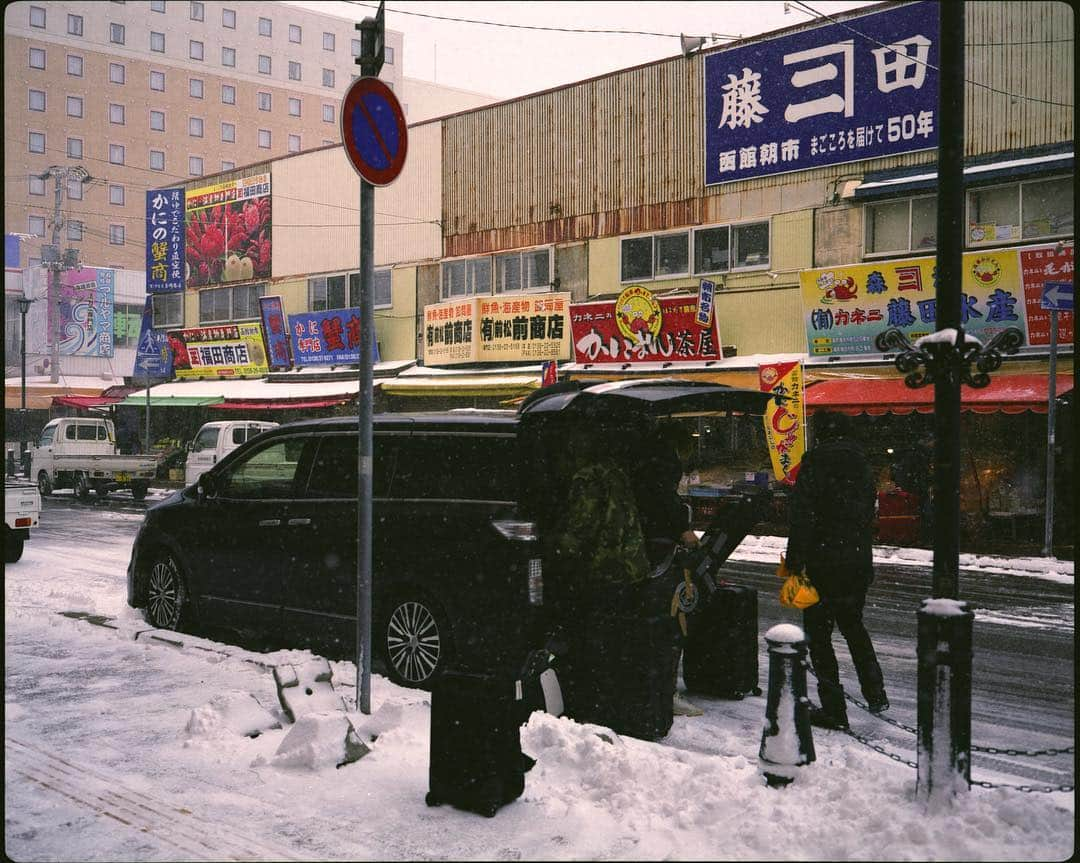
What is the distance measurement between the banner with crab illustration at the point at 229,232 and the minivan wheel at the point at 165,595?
79.5 ft

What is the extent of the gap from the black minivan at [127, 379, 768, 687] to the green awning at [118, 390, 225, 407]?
22809 mm

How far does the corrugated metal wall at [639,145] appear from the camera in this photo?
16.1 metres

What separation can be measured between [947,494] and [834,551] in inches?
59.4

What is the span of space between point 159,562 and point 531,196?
17.3m

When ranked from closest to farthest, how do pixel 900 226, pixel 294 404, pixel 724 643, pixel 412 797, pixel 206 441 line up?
pixel 412 797 < pixel 724 643 < pixel 900 226 < pixel 206 441 < pixel 294 404

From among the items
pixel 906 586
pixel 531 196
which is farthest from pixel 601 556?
pixel 531 196

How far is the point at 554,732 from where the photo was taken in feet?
16.4

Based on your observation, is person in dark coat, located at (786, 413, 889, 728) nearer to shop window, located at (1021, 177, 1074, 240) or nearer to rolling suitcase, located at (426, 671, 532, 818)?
rolling suitcase, located at (426, 671, 532, 818)

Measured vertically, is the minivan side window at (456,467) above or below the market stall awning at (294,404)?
below

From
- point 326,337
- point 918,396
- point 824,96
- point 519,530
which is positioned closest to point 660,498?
point 519,530

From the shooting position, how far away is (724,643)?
20.8ft

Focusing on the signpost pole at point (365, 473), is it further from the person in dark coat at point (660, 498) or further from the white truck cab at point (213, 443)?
the white truck cab at point (213, 443)

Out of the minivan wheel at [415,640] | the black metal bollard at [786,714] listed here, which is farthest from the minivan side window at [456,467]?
the black metal bollard at [786,714]

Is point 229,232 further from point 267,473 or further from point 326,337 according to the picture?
point 267,473
